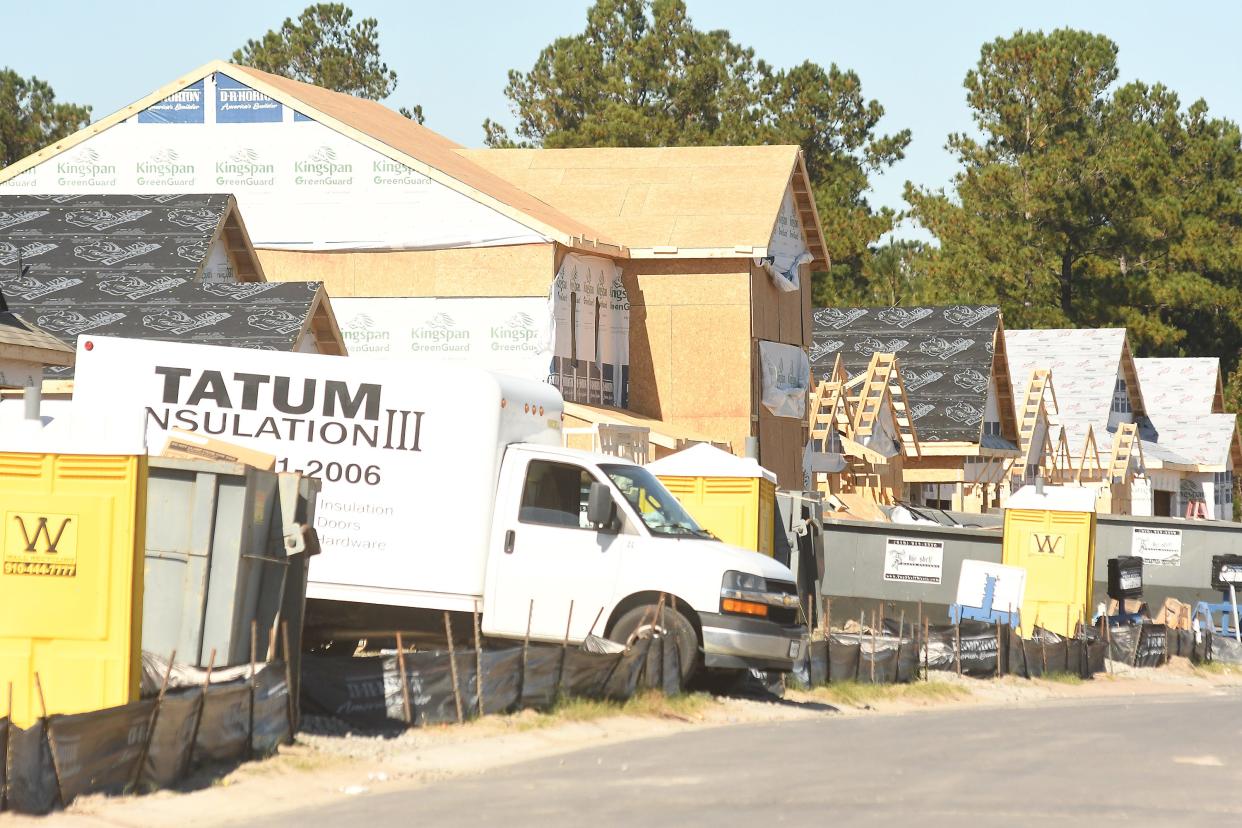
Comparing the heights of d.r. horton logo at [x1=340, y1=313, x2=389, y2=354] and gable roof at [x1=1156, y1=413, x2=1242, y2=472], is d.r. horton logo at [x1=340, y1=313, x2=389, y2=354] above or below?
below

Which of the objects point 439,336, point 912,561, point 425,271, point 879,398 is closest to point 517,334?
point 439,336

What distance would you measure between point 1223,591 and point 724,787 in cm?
2046

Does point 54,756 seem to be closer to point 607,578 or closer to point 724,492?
point 607,578

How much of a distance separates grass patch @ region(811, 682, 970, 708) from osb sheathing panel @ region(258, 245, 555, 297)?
13.5 meters

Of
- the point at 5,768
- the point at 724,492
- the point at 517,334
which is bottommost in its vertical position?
the point at 5,768

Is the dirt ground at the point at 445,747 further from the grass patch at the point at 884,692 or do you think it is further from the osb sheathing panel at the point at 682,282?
the osb sheathing panel at the point at 682,282

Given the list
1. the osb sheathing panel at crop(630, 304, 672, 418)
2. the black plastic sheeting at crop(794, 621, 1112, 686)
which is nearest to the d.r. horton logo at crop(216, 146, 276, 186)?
the osb sheathing panel at crop(630, 304, 672, 418)

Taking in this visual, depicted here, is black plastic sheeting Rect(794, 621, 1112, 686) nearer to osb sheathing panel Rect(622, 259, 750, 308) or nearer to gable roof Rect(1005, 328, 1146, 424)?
osb sheathing panel Rect(622, 259, 750, 308)

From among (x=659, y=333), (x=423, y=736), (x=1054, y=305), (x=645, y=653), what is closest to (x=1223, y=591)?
(x=659, y=333)

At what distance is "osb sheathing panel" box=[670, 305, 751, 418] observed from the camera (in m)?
35.1

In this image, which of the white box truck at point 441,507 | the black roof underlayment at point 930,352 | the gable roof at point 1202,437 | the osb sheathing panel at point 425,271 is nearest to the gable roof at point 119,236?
the osb sheathing panel at point 425,271

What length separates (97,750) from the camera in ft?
33.5

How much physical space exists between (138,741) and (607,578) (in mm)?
6448

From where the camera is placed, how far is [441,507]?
16.2 m
